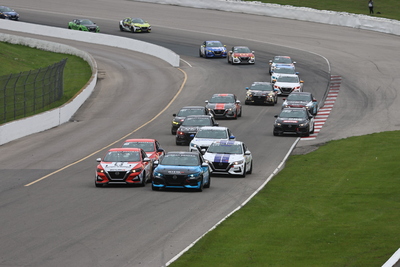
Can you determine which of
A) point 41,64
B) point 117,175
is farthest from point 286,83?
point 117,175

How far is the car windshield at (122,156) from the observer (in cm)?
2652

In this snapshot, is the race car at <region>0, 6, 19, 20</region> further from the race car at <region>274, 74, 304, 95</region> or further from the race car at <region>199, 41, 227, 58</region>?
the race car at <region>274, 74, 304, 95</region>

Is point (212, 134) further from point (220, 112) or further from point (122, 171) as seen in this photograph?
point (220, 112)

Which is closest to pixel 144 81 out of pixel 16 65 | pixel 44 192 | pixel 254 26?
pixel 16 65

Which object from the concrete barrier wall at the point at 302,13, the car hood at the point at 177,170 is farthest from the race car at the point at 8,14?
the car hood at the point at 177,170

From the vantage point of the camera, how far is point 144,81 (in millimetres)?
57625

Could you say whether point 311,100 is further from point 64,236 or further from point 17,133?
point 64,236

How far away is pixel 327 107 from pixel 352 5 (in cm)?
4126

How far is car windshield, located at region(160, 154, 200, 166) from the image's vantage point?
25875 mm

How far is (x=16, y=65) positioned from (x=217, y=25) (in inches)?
1114

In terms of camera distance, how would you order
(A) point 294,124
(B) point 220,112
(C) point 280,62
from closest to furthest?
(A) point 294,124
(B) point 220,112
(C) point 280,62

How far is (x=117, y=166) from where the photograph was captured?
25.9m

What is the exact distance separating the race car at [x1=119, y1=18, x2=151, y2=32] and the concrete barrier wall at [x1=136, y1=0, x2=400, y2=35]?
1272 cm

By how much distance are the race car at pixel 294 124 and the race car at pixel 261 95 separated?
9.09 m
